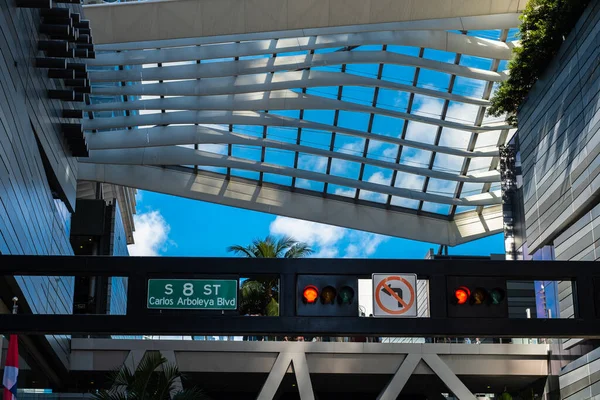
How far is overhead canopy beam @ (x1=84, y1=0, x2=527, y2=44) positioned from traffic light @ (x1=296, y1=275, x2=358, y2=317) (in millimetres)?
16196

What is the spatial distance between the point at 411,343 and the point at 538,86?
39.2 ft

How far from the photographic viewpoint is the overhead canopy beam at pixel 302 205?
149 ft

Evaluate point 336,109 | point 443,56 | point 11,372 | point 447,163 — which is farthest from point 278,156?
A: point 11,372

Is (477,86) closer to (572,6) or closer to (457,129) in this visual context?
(457,129)

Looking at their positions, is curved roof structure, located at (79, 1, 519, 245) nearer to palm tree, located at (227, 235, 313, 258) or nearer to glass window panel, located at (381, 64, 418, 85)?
glass window panel, located at (381, 64, 418, 85)

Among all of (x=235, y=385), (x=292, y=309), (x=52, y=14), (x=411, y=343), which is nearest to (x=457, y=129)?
(x=411, y=343)

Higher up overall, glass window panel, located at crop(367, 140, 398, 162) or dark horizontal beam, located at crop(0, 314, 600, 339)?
glass window panel, located at crop(367, 140, 398, 162)

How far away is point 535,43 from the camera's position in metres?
25.6

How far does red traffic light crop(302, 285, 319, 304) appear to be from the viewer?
13000 millimetres

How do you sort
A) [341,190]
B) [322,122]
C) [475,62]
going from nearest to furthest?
1. [475,62]
2. [322,122]
3. [341,190]

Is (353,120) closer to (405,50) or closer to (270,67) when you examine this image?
(405,50)

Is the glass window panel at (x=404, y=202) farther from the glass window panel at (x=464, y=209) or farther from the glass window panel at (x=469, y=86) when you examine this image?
the glass window panel at (x=469, y=86)

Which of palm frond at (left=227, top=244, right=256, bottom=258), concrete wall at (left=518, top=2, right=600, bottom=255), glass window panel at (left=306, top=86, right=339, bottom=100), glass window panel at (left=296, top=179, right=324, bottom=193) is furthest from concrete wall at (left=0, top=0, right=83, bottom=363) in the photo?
glass window panel at (left=296, top=179, right=324, bottom=193)

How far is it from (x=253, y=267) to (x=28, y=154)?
673cm
